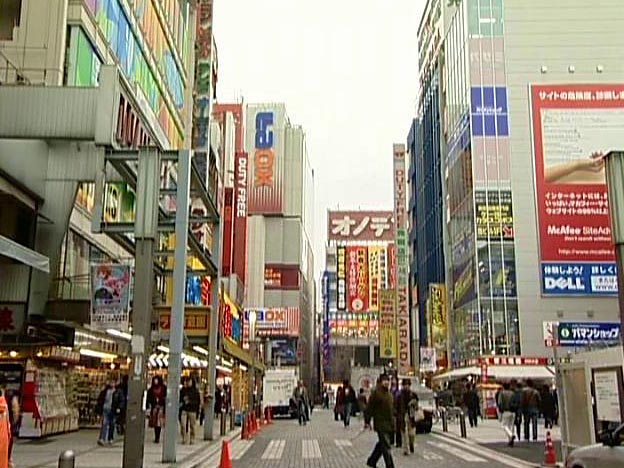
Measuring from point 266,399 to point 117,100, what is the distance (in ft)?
81.1

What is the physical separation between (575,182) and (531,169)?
3.00 meters

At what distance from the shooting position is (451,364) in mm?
62594

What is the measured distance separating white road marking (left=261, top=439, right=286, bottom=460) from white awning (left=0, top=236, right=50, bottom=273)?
661cm

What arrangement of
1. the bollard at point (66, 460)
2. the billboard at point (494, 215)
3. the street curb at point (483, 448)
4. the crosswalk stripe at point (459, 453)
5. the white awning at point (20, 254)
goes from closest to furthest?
the bollard at point (66, 460) → the white awning at point (20, 254) → the street curb at point (483, 448) → the crosswalk stripe at point (459, 453) → the billboard at point (494, 215)

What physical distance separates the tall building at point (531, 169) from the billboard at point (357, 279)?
61.0 meters

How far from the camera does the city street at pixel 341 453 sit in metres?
16.7

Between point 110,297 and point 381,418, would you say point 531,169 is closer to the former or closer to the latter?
point 381,418

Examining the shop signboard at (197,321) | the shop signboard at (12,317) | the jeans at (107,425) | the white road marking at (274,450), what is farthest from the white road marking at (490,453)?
the shop signboard at (12,317)

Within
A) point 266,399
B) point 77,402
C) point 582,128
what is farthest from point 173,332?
point 582,128

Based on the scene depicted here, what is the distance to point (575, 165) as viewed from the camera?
176 feet

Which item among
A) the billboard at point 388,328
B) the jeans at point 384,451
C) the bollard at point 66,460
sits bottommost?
the jeans at point 384,451

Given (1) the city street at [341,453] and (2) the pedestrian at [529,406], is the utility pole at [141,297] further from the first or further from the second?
(2) the pedestrian at [529,406]

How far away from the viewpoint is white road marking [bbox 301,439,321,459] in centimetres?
1874

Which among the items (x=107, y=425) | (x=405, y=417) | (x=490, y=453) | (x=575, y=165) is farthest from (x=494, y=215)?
(x=107, y=425)
